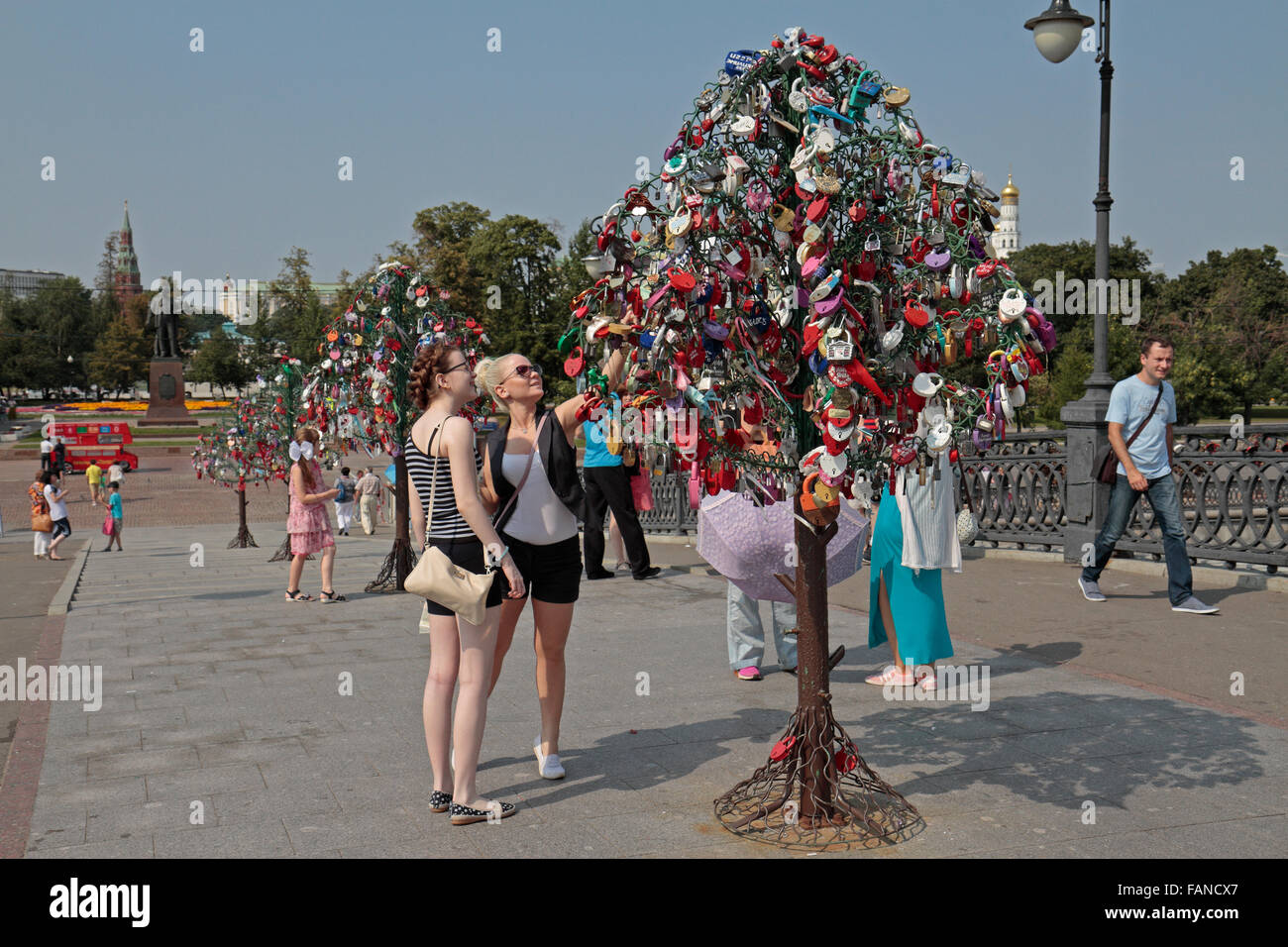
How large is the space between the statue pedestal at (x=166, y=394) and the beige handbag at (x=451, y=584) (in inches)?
2499

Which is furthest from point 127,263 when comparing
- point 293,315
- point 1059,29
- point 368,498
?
point 1059,29

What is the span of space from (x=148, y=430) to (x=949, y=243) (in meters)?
62.2

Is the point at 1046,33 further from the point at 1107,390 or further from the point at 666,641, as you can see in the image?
the point at 666,641

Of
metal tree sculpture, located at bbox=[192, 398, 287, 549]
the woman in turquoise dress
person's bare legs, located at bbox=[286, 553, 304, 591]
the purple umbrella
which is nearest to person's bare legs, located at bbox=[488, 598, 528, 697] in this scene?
the purple umbrella

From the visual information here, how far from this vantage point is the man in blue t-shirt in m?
8.43

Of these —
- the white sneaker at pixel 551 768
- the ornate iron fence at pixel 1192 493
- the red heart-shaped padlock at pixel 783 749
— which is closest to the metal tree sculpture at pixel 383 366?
the ornate iron fence at pixel 1192 493

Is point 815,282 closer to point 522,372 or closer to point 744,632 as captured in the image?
point 522,372

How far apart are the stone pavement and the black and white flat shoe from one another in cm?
7

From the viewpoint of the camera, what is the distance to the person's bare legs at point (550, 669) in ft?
16.0

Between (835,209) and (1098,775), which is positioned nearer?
(835,209)

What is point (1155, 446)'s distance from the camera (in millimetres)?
8516

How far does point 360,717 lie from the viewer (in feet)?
19.7

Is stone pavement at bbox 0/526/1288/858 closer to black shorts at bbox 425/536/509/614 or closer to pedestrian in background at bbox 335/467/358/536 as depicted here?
black shorts at bbox 425/536/509/614
